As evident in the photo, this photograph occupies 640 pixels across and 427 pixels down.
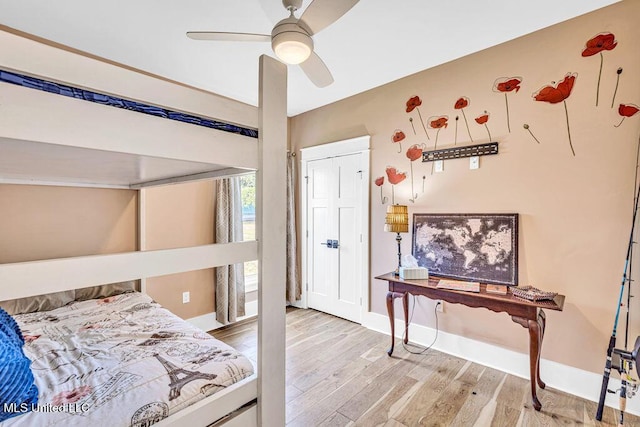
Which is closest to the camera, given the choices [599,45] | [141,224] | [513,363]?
[599,45]

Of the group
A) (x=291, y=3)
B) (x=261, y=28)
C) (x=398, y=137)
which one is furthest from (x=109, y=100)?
(x=398, y=137)

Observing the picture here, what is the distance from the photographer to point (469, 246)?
2580 mm

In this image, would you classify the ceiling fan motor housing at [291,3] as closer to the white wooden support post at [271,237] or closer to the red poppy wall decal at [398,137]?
the white wooden support post at [271,237]

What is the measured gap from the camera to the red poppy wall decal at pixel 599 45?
2.02 m

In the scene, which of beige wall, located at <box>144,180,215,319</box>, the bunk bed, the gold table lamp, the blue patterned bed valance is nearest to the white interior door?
the gold table lamp

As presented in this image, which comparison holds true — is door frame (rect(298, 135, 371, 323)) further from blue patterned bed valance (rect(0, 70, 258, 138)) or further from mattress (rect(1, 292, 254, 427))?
blue patterned bed valance (rect(0, 70, 258, 138))

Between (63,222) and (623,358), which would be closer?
(623,358)

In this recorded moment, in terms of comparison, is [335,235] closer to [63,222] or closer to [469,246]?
[469,246]

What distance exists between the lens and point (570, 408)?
1970 mm

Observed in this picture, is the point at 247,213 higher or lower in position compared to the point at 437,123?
lower

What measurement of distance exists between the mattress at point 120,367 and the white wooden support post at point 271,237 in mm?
301

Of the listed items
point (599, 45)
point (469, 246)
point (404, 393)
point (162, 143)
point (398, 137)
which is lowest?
point (404, 393)

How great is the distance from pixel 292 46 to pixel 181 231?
2.34m

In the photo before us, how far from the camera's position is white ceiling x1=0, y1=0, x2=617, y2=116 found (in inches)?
77.3
